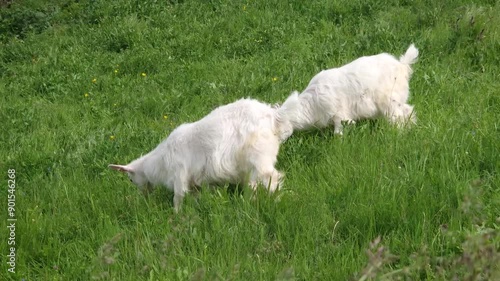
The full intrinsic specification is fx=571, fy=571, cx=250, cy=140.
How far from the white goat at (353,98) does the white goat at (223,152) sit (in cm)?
49

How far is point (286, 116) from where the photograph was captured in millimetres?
4770

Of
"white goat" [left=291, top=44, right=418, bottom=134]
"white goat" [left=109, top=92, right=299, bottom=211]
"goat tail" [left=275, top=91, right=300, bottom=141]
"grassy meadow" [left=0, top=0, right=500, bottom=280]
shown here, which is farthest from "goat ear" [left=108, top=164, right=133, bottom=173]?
"white goat" [left=291, top=44, right=418, bottom=134]

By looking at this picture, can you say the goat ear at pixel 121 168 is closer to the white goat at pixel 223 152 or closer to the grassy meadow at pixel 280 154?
the white goat at pixel 223 152

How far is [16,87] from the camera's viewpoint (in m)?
9.30

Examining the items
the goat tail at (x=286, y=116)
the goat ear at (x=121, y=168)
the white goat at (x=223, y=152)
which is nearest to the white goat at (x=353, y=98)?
the goat tail at (x=286, y=116)

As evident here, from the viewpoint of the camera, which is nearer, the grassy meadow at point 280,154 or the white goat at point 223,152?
the grassy meadow at point 280,154

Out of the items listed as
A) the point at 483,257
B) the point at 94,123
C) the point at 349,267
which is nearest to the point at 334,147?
the point at 349,267

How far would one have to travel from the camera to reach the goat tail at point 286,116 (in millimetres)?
4773

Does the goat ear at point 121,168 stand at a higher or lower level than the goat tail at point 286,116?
lower

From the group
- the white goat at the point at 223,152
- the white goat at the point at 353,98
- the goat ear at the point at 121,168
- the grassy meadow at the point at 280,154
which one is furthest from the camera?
the white goat at the point at 353,98

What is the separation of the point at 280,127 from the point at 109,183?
1.62 meters

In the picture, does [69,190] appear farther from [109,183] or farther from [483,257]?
[483,257]

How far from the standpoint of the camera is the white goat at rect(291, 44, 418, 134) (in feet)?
17.2

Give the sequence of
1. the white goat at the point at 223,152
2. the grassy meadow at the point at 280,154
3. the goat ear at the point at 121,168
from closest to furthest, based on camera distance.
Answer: the grassy meadow at the point at 280,154
the white goat at the point at 223,152
the goat ear at the point at 121,168
